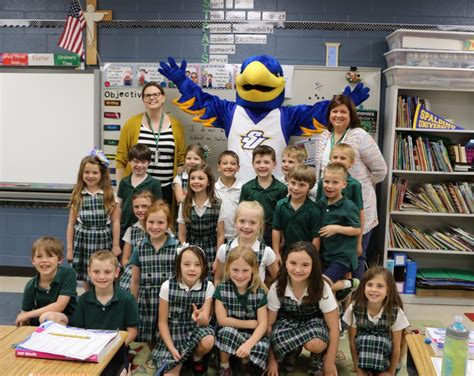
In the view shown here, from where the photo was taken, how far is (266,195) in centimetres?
298

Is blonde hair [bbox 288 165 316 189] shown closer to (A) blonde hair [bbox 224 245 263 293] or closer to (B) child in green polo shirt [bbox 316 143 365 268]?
(B) child in green polo shirt [bbox 316 143 365 268]

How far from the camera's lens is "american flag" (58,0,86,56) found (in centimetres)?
364

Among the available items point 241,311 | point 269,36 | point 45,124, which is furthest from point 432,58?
point 45,124

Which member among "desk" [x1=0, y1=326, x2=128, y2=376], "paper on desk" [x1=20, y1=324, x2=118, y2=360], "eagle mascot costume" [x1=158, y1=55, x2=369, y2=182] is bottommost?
"desk" [x1=0, y1=326, x2=128, y2=376]

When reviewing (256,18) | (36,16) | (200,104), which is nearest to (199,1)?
(256,18)

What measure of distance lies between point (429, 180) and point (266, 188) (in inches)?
71.4

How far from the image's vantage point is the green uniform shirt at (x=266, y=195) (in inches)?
117

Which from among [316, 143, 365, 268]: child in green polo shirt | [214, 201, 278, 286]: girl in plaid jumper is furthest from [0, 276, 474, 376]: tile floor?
[214, 201, 278, 286]: girl in plaid jumper

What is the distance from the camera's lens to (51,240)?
242 cm

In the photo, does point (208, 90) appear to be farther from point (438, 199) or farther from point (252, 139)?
point (438, 199)

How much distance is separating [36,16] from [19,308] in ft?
7.73

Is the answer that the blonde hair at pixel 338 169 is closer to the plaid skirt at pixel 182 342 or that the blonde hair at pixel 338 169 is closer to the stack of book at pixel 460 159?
the plaid skirt at pixel 182 342

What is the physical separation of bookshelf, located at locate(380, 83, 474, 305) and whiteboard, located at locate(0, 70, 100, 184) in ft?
7.89

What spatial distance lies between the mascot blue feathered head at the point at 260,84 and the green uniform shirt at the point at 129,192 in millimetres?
829
